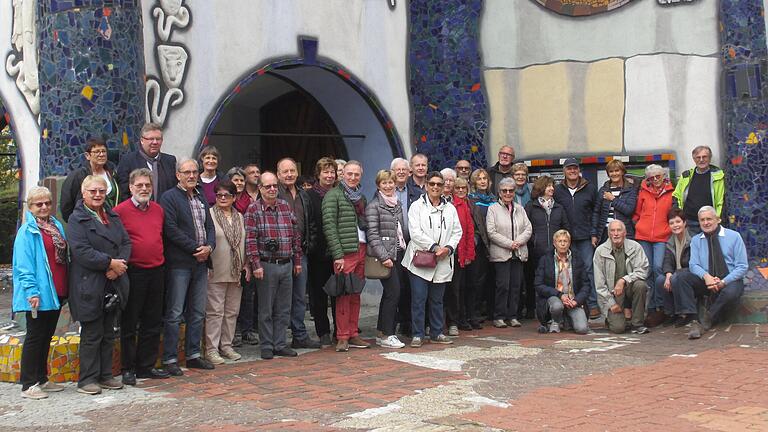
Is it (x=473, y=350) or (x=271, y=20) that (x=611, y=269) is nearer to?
(x=473, y=350)

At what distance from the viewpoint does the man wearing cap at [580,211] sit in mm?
9305

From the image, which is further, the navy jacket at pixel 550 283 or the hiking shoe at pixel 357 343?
the navy jacket at pixel 550 283

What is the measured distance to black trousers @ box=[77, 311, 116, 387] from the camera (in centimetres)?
610

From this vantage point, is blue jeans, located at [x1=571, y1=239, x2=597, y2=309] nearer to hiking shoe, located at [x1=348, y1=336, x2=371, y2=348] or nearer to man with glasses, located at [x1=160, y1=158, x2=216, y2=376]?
hiking shoe, located at [x1=348, y1=336, x2=371, y2=348]

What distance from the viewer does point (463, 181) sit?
8.90 metres

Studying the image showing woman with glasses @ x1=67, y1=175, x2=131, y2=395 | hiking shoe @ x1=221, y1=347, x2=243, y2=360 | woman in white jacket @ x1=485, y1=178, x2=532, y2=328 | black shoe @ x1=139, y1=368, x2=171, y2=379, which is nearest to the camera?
woman with glasses @ x1=67, y1=175, x2=131, y2=395

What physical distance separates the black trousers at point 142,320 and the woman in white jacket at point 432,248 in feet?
7.60

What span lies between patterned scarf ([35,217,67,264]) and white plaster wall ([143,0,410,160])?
238 centimetres

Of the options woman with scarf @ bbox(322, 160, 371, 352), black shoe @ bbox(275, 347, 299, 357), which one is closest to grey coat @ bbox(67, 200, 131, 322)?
black shoe @ bbox(275, 347, 299, 357)

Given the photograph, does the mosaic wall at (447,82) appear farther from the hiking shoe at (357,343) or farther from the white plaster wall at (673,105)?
the hiking shoe at (357,343)

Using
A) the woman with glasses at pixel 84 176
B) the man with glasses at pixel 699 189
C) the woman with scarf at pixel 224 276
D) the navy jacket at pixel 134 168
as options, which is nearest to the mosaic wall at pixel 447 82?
the man with glasses at pixel 699 189

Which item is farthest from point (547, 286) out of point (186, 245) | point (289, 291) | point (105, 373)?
point (105, 373)

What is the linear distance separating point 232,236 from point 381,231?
52.6 inches

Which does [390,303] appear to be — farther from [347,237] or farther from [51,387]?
[51,387]
